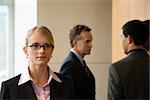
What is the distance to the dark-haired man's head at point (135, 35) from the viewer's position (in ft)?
5.63

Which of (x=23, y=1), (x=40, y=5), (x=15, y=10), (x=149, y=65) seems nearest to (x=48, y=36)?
(x=149, y=65)

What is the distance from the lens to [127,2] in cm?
248

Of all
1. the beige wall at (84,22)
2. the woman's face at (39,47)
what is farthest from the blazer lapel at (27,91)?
the beige wall at (84,22)

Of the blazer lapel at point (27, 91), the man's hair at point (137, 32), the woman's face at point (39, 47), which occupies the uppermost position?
the man's hair at point (137, 32)

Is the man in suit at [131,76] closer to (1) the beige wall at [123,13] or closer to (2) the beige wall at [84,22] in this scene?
(1) the beige wall at [123,13]

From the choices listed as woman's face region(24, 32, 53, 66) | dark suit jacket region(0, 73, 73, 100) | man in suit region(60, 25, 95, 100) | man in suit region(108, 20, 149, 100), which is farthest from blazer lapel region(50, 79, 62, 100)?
man in suit region(60, 25, 95, 100)

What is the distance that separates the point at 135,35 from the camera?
172cm

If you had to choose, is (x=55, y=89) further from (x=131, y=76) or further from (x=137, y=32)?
(x=137, y=32)

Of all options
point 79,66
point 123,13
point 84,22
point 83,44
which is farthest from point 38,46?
point 84,22

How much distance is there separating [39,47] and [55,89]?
0.72ft

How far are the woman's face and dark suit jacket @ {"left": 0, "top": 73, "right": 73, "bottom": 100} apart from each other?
113mm

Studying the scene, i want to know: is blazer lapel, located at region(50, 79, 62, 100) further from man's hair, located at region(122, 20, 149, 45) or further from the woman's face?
man's hair, located at region(122, 20, 149, 45)

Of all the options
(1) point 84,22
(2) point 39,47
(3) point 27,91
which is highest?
(1) point 84,22

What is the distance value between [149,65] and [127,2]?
0.92 m
